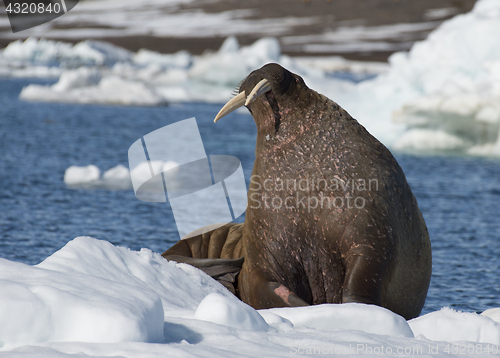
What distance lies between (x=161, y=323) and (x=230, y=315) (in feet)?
1.28

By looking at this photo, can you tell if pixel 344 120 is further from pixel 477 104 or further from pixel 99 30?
pixel 99 30

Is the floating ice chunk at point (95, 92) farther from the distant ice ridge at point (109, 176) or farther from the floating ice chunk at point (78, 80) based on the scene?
the distant ice ridge at point (109, 176)

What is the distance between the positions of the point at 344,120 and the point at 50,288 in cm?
251

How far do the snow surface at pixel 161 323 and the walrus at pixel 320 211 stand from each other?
0.64 metres

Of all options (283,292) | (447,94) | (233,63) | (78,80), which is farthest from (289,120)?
(78,80)

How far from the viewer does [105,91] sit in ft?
132

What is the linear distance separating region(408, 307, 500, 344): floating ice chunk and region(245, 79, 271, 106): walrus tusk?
181 cm

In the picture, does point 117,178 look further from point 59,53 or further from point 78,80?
point 59,53

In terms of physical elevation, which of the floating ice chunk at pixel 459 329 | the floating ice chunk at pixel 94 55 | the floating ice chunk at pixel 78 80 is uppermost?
the floating ice chunk at pixel 459 329

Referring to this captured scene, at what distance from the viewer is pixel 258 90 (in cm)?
439

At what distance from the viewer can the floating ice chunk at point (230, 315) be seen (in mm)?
3002

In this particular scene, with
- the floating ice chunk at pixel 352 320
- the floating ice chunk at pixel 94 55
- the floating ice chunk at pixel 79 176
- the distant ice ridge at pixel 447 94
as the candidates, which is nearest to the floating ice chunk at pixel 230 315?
the floating ice chunk at pixel 352 320

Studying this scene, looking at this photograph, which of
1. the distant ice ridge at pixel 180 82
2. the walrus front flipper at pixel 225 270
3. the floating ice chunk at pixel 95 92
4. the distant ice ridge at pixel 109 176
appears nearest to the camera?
the walrus front flipper at pixel 225 270

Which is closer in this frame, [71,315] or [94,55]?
[71,315]
